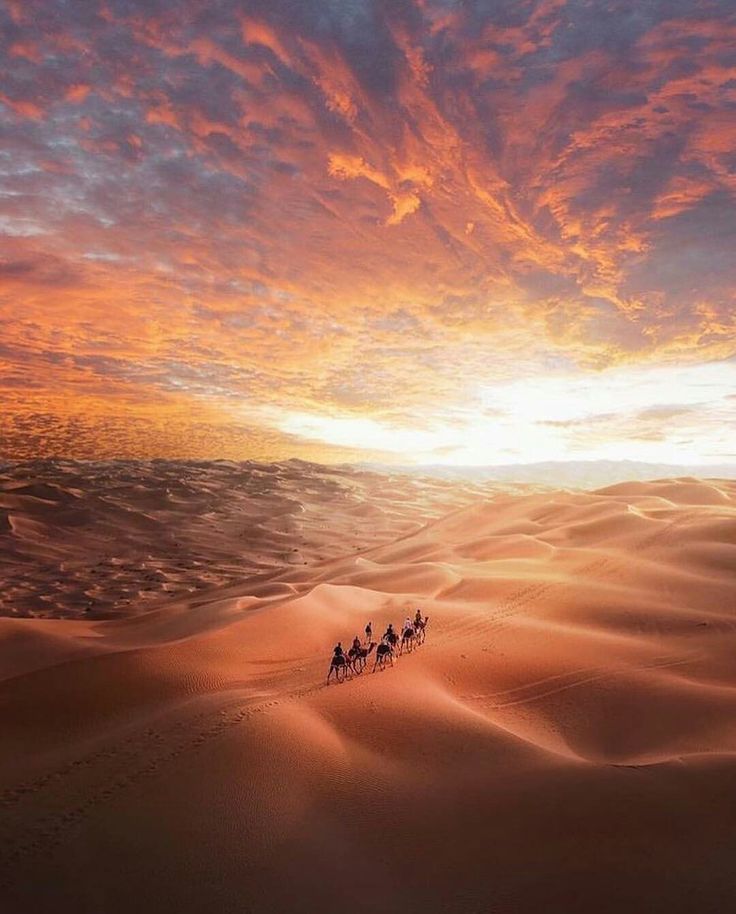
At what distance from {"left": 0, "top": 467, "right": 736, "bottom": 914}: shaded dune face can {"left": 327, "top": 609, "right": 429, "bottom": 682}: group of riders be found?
0.32 meters

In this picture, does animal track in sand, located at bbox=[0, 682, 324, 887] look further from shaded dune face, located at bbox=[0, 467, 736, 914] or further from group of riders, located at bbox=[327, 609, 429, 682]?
group of riders, located at bbox=[327, 609, 429, 682]

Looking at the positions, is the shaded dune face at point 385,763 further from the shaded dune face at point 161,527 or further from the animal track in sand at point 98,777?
the shaded dune face at point 161,527

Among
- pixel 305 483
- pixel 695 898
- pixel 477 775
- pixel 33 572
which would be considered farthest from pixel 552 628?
pixel 305 483

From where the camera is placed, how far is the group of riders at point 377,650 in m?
8.56

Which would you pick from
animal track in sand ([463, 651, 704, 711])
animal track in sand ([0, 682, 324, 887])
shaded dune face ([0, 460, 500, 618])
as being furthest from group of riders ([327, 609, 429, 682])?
shaded dune face ([0, 460, 500, 618])

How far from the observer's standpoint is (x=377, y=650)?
9.20 meters

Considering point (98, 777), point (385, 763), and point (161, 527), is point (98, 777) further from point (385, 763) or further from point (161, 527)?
point (161, 527)

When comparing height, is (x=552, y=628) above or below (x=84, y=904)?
above

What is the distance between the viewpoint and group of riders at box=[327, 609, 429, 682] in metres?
8.56

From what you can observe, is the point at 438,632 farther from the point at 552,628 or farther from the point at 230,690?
the point at 230,690

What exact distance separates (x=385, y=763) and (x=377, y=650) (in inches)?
127

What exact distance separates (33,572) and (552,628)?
18733 millimetres

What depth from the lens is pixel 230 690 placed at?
26.6 feet

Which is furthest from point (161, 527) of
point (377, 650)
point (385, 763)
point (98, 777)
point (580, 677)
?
point (385, 763)
